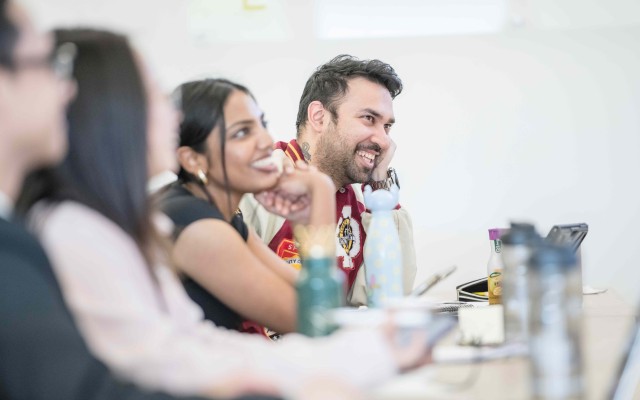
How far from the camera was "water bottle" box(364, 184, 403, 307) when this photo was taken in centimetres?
212

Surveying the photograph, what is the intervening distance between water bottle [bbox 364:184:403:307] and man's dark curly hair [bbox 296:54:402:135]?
127cm

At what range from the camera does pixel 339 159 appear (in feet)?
11.0

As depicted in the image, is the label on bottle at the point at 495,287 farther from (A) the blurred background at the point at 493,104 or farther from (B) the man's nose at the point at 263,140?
(A) the blurred background at the point at 493,104

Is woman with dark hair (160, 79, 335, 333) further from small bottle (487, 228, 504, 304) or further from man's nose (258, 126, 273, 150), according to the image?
small bottle (487, 228, 504, 304)

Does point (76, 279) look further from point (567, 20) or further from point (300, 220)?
point (567, 20)

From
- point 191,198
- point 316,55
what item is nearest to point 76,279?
point 191,198

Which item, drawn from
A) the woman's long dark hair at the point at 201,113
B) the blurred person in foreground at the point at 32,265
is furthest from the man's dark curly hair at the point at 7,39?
the woman's long dark hair at the point at 201,113

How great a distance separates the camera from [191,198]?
1975 mm

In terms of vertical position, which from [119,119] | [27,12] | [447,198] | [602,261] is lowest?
[602,261]

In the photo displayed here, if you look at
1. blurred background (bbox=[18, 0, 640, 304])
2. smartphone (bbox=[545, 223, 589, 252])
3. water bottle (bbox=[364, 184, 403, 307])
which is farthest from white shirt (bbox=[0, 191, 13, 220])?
blurred background (bbox=[18, 0, 640, 304])

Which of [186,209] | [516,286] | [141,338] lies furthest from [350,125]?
[141,338]

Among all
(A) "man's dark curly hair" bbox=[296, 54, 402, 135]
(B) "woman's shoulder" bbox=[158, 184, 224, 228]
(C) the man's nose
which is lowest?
(B) "woman's shoulder" bbox=[158, 184, 224, 228]

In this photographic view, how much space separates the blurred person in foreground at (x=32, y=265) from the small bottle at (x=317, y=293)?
0.41 meters

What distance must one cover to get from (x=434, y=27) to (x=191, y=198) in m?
2.81
